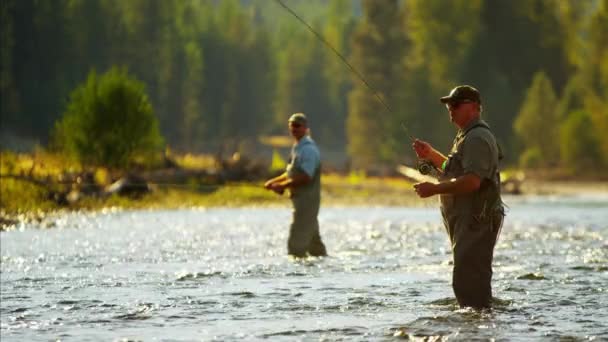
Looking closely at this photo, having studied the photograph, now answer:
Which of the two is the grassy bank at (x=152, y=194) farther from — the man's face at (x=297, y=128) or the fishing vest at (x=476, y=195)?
the fishing vest at (x=476, y=195)

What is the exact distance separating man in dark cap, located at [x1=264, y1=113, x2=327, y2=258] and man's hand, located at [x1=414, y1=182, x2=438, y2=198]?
630 cm

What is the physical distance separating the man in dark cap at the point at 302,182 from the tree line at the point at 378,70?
180 feet

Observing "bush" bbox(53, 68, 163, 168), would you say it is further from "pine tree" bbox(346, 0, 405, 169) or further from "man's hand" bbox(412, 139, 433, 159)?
"pine tree" bbox(346, 0, 405, 169)

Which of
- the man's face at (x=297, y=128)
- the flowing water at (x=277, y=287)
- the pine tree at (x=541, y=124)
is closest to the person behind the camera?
the flowing water at (x=277, y=287)

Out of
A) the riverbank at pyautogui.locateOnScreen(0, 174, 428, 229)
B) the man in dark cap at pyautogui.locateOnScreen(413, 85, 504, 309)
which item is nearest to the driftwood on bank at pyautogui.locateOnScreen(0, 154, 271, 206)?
the riverbank at pyautogui.locateOnScreen(0, 174, 428, 229)

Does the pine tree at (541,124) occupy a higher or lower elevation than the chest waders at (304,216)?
higher

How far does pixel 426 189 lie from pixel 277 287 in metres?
4.17

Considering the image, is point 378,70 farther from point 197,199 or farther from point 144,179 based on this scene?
point 144,179

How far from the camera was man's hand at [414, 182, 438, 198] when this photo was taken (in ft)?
31.5

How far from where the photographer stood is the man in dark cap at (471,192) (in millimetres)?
9898

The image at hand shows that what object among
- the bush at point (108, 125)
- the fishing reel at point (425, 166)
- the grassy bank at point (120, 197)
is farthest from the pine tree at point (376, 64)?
the fishing reel at point (425, 166)

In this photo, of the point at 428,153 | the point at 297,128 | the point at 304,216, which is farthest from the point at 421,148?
the point at 304,216

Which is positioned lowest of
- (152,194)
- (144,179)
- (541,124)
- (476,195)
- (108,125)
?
(476,195)

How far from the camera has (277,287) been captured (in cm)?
1342
